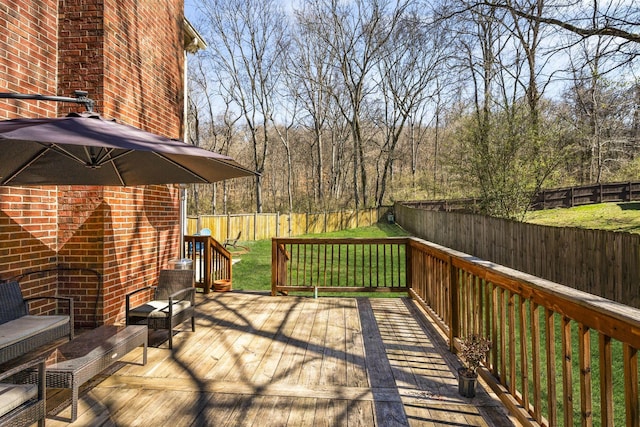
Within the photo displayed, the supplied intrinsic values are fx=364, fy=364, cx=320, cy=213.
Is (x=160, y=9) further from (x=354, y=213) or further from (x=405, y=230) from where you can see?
(x=354, y=213)

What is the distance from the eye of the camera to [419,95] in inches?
959

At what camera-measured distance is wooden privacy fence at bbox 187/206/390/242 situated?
15.1m

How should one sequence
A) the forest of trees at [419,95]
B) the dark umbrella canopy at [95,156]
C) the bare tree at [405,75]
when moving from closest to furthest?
the dark umbrella canopy at [95,156]
the forest of trees at [419,95]
the bare tree at [405,75]

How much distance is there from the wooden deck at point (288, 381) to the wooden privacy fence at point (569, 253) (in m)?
2.92

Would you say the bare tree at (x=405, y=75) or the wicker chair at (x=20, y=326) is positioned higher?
the bare tree at (x=405, y=75)

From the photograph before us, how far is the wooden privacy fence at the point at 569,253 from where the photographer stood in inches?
194

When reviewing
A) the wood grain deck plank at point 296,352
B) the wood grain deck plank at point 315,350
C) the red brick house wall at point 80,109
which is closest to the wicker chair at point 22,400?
the wood grain deck plank at point 296,352

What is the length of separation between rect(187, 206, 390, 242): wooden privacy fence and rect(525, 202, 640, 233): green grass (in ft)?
34.4

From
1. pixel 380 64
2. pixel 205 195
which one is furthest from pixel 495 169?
pixel 205 195

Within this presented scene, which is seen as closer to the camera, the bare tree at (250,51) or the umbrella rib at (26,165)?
the umbrella rib at (26,165)

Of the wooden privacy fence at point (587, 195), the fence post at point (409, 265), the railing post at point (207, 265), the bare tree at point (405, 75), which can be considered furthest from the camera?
the bare tree at point (405, 75)

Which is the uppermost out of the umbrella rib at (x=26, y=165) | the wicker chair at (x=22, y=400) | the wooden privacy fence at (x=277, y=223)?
the umbrella rib at (x=26, y=165)

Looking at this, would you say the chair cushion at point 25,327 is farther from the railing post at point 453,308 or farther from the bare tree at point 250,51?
the bare tree at point 250,51

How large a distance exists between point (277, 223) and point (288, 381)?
51.0 feet
